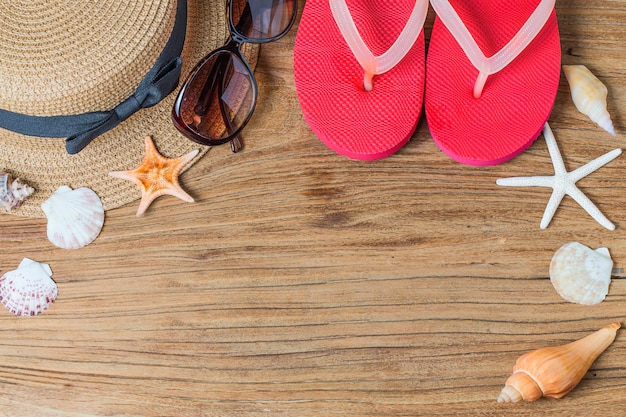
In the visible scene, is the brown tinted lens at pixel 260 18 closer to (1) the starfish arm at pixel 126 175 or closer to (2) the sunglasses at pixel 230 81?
(2) the sunglasses at pixel 230 81

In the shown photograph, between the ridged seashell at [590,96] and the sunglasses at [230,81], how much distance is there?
0.34 m

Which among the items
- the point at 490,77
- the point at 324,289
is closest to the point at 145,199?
the point at 324,289

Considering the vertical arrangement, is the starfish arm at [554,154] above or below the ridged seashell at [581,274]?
above

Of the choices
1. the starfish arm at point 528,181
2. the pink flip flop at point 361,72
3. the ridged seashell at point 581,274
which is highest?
the pink flip flop at point 361,72

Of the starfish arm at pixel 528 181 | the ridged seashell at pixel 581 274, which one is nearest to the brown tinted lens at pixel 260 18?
the starfish arm at pixel 528 181

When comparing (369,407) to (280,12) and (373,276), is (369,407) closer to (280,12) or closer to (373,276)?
(373,276)

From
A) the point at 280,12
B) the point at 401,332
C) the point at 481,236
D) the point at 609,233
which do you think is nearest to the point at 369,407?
the point at 401,332

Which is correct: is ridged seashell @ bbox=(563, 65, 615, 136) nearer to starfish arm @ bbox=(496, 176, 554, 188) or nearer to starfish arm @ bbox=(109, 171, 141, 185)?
starfish arm @ bbox=(496, 176, 554, 188)

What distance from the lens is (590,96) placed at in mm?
724

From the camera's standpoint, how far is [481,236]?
0.73m

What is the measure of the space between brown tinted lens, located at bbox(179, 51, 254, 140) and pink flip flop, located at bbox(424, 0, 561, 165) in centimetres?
22

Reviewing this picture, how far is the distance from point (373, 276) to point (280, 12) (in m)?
0.33

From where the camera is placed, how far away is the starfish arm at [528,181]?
0.72 m

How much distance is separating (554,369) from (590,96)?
31 centimetres
